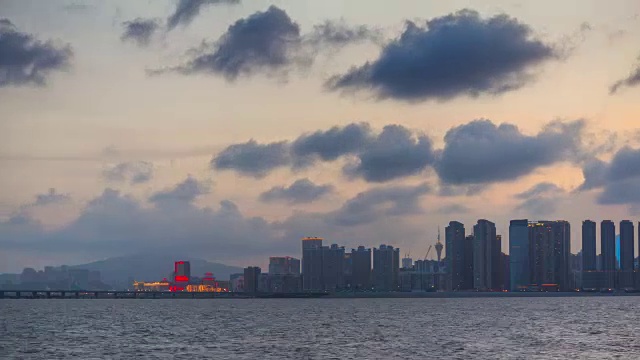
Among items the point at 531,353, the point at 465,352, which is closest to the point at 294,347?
the point at 465,352

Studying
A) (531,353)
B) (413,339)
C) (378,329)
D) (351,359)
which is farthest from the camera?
(378,329)

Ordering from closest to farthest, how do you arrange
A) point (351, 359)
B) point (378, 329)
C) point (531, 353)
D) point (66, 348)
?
point (351, 359), point (531, 353), point (66, 348), point (378, 329)

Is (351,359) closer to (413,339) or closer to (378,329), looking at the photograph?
(413,339)

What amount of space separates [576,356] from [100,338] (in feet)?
240

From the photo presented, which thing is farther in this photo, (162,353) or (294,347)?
(294,347)

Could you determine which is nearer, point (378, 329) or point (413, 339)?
point (413, 339)

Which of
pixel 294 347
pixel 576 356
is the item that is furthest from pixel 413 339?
pixel 576 356

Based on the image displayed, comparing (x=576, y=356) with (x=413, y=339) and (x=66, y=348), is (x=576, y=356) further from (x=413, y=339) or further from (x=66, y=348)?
(x=66, y=348)

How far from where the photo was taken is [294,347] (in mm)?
122750

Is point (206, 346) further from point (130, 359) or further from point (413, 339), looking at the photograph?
point (413, 339)

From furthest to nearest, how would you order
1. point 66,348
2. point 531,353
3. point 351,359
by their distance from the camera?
point 66,348 < point 531,353 < point 351,359

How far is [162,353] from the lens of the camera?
377 feet

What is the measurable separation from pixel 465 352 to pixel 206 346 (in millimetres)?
34661

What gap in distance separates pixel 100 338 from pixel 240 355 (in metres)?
42.7
